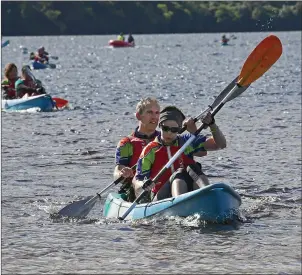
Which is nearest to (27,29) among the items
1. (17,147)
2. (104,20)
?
(104,20)

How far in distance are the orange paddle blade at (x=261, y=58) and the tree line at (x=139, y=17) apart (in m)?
137

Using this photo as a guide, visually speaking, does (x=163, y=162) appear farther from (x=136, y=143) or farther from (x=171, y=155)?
(x=136, y=143)

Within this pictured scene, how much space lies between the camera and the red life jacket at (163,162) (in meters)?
11.1

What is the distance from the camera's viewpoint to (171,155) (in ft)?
36.4

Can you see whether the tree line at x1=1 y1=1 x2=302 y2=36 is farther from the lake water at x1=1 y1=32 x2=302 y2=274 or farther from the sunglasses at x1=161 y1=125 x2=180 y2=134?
the sunglasses at x1=161 y1=125 x2=180 y2=134

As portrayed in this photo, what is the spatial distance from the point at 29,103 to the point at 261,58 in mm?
14967

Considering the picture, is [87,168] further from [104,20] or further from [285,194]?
[104,20]

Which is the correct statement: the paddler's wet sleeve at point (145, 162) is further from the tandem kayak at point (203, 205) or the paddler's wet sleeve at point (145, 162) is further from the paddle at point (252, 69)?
the tandem kayak at point (203, 205)

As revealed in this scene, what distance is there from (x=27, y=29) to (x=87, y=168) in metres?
143

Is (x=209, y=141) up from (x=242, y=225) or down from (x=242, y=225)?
up

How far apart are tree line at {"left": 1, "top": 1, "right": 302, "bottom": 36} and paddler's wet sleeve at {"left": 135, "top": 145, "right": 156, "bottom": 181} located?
13778 centimetres

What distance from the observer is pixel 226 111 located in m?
27.2

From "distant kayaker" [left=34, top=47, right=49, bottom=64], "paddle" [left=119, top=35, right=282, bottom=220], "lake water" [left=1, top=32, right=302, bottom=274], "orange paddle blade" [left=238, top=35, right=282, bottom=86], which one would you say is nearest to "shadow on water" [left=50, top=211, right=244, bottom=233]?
"lake water" [left=1, top=32, right=302, bottom=274]

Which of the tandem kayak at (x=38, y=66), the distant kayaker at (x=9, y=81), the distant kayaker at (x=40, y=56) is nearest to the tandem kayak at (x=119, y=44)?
the distant kayaker at (x=40, y=56)
